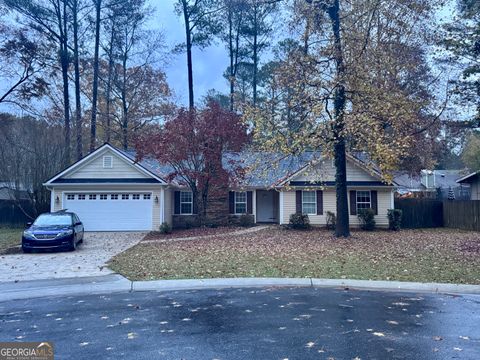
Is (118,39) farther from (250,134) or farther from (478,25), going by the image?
(478,25)

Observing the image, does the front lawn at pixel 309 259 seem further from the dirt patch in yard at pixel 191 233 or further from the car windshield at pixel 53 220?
the car windshield at pixel 53 220

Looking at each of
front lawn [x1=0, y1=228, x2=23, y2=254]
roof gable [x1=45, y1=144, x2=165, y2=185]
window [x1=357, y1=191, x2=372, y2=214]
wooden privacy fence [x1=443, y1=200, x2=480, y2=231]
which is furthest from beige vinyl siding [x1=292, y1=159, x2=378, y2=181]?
front lawn [x1=0, y1=228, x2=23, y2=254]

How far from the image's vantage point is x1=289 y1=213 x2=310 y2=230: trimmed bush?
2155cm

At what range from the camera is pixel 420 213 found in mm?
24031

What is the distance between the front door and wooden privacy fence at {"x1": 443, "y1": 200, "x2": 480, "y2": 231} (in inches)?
400

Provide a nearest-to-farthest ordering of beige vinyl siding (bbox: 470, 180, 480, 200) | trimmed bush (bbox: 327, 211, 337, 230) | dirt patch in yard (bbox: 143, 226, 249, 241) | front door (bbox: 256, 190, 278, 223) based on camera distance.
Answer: dirt patch in yard (bbox: 143, 226, 249, 241)
trimmed bush (bbox: 327, 211, 337, 230)
front door (bbox: 256, 190, 278, 223)
beige vinyl siding (bbox: 470, 180, 480, 200)

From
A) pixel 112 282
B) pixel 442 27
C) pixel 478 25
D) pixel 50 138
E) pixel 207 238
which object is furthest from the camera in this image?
pixel 50 138

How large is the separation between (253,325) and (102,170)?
18.4 metres

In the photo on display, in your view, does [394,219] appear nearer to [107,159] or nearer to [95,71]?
[107,159]

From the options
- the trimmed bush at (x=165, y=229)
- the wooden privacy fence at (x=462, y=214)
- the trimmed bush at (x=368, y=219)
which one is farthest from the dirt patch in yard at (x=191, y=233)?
the wooden privacy fence at (x=462, y=214)

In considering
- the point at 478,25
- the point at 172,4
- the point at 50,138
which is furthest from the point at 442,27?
the point at 50,138

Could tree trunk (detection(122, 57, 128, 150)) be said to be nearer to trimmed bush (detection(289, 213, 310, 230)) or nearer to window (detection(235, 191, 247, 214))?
window (detection(235, 191, 247, 214))

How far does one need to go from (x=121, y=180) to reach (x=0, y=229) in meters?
8.23

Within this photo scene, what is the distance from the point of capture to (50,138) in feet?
82.7
